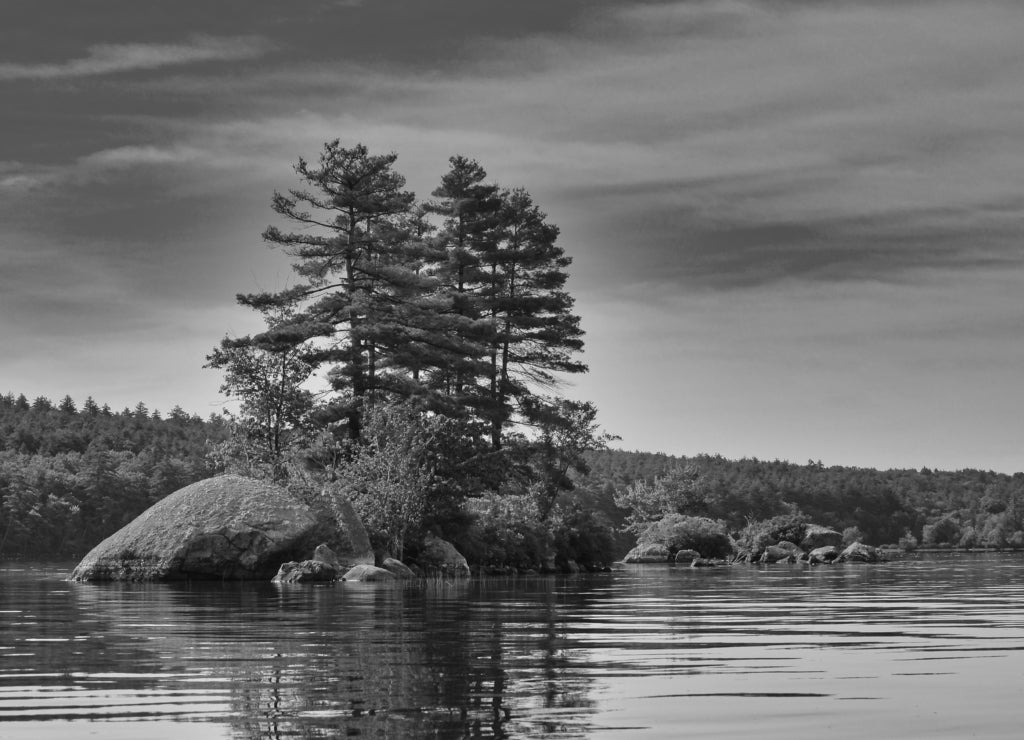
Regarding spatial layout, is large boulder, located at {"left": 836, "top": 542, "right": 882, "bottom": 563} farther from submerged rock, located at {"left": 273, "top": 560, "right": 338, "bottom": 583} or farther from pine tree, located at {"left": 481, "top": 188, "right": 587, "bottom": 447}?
submerged rock, located at {"left": 273, "top": 560, "right": 338, "bottom": 583}

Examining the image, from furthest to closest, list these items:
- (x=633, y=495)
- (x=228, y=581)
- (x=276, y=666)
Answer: (x=633, y=495) < (x=228, y=581) < (x=276, y=666)

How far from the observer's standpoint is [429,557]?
42.1m

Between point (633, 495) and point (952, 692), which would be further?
point (633, 495)

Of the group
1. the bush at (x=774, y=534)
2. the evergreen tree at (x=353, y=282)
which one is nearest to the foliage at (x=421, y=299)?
the evergreen tree at (x=353, y=282)

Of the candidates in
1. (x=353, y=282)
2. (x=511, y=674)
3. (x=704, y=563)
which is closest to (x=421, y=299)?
(x=353, y=282)

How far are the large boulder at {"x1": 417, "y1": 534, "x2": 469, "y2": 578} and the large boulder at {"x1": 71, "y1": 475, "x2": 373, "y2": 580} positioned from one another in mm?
3870

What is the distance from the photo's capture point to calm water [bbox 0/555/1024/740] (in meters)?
6.79

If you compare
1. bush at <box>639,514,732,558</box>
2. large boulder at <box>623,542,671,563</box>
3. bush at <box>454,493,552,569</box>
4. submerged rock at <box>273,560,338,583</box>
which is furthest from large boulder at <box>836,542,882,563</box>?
submerged rock at <box>273,560,338,583</box>

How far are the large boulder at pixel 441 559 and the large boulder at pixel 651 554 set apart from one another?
31.3 m

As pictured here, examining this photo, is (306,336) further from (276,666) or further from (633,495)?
(633,495)

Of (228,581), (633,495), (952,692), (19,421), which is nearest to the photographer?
(952,692)

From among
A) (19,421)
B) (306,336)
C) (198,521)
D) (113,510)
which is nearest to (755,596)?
(198,521)

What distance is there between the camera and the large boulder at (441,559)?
136ft

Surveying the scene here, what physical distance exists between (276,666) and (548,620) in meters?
6.78
